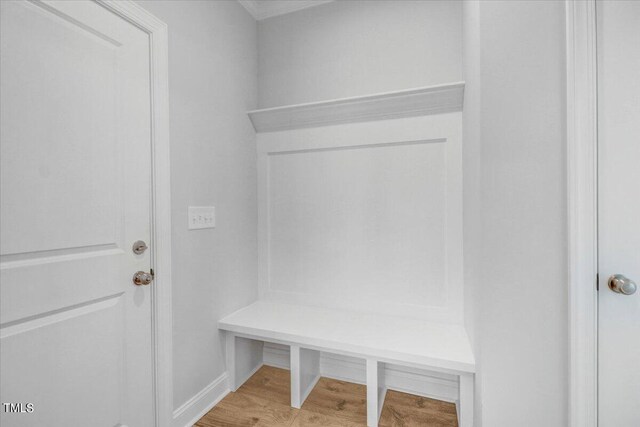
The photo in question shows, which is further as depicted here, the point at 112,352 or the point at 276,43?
the point at 276,43

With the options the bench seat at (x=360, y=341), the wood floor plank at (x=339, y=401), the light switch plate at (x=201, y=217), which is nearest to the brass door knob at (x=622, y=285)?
the bench seat at (x=360, y=341)

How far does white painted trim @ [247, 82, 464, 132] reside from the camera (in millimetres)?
1539

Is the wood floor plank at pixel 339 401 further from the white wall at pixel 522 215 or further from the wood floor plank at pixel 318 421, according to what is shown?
the white wall at pixel 522 215

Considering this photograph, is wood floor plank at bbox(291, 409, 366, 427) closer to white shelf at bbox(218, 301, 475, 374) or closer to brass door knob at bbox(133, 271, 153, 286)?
white shelf at bbox(218, 301, 475, 374)

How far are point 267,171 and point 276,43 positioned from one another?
3.11ft

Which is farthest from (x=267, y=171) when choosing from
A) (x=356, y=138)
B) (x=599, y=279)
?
(x=599, y=279)

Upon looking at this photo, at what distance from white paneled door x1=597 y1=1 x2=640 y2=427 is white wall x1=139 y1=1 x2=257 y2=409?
67.9 inches

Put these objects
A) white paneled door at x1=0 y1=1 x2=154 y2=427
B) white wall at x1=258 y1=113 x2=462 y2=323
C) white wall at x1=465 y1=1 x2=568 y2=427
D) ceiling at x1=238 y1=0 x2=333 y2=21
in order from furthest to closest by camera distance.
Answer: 1. ceiling at x1=238 y1=0 x2=333 y2=21
2. white wall at x1=258 y1=113 x2=462 y2=323
3. white wall at x1=465 y1=1 x2=568 y2=427
4. white paneled door at x1=0 y1=1 x2=154 y2=427

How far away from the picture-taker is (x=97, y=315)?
1077 mm

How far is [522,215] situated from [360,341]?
941 mm

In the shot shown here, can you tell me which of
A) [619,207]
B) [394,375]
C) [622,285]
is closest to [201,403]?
[394,375]

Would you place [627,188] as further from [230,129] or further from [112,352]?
[112,352]

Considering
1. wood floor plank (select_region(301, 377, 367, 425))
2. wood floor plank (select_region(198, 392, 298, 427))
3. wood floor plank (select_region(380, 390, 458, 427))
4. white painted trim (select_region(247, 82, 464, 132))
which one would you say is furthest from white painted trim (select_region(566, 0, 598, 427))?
wood floor plank (select_region(198, 392, 298, 427))

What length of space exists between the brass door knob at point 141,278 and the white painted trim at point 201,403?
70 centimetres
